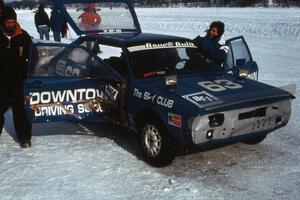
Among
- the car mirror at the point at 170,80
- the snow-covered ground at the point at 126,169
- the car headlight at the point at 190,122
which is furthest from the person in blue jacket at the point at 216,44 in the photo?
the car headlight at the point at 190,122

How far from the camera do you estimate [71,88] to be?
5223mm

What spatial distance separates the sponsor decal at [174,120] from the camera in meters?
4.36

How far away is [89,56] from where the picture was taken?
551 cm

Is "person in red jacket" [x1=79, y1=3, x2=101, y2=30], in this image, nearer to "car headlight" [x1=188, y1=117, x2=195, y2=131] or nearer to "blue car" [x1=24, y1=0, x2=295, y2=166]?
"blue car" [x1=24, y1=0, x2=295, y2=166]

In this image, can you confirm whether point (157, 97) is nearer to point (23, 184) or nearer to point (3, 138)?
point (23, 184)

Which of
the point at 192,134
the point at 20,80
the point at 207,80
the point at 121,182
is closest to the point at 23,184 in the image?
the point at 121,182

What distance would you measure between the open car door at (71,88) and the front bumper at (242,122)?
1399 millimetres

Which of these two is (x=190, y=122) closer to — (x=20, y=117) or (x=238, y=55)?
(x=20, y=117)

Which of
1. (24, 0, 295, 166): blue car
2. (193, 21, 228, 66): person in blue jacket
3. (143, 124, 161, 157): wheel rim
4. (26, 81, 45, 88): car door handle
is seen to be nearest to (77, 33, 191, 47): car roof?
(24, 0, 295, 166): blue car

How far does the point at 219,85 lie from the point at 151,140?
104cm

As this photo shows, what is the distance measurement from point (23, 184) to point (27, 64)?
178 cm

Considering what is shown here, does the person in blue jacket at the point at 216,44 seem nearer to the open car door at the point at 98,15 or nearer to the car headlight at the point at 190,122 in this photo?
the open car door at the point at 98,15

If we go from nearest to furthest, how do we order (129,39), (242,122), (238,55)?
1. (242,122)
2. (129,39)
3. (238,55)

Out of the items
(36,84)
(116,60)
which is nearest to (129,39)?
(116,60)
